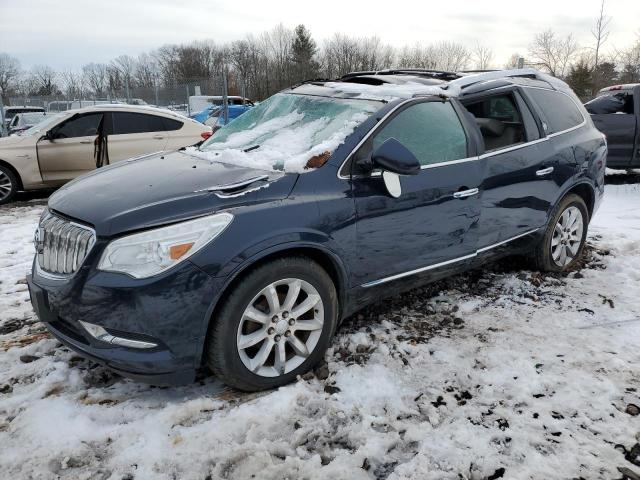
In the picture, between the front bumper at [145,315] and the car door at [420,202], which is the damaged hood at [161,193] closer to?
the front bumper at [145,315]

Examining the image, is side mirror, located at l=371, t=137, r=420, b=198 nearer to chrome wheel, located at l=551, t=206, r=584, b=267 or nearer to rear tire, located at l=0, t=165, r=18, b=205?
chrome wheel, located at l=551, t=206, r=584, b=267

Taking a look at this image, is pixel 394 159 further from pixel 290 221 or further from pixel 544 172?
pixel 544 172

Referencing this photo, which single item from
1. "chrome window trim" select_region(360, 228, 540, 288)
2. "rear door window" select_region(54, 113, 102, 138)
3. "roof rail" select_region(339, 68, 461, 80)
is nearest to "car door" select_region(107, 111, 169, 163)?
"rear door window" select_region(54, 113, 102, 138)

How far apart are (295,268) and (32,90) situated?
68.4 metres

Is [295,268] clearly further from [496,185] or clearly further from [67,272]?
[496,185]

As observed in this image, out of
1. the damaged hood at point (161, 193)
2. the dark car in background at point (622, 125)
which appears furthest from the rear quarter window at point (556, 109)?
the dark car in background at point (622, 125)

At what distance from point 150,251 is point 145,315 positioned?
31cm

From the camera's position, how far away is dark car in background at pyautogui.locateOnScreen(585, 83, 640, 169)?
28.6ft

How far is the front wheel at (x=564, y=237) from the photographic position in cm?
447

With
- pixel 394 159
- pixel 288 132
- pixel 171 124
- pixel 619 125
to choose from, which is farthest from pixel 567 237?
pixel 171 124

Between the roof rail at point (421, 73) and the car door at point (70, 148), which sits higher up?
the roof rail at point (421, 73)

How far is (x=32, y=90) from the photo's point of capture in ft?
196

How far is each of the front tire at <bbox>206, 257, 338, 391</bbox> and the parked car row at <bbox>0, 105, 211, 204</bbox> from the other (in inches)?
215

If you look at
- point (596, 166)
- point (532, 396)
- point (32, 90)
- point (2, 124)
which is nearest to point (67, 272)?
point (532, 396)
